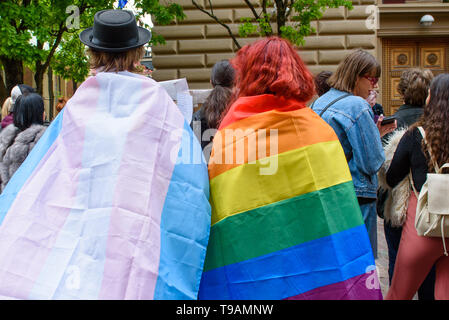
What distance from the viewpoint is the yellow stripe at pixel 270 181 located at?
93.8 inches

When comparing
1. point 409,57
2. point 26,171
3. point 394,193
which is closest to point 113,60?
point 26,171

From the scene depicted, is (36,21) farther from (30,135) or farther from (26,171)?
(26,171)

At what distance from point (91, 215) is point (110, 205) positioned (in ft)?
0.29

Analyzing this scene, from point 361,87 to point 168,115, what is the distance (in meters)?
2.11

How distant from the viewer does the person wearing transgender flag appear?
2.12m

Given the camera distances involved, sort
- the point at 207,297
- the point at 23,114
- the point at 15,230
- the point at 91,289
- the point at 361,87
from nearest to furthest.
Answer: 1. the point at 91,289
2. the point at 15,230
3. the point at 207,297
4. the point at 361,87
5. the point at 23,114

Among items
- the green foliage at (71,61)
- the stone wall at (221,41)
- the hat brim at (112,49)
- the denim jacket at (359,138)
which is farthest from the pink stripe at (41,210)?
the green foliage at (71,61)

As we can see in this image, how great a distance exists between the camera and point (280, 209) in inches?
93.7

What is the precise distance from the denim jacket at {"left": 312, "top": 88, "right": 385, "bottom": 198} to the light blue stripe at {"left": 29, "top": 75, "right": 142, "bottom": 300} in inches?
73.2

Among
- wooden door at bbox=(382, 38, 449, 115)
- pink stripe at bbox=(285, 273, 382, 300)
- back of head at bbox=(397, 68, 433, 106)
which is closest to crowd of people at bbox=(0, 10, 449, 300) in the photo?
pink stripe at bbox=(285, 273, 382, 300)

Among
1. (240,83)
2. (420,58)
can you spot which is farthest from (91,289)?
(420,58)

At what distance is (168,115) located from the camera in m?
2.52

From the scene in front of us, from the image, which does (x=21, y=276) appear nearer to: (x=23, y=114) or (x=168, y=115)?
(x=168, y=115)

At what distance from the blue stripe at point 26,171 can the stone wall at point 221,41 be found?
10.6 metres
